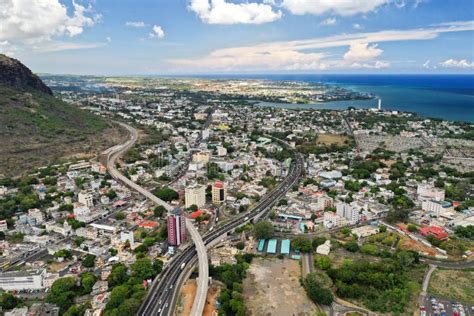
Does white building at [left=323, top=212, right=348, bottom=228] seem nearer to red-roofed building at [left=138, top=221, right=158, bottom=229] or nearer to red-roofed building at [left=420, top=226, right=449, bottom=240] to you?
red-roofed building at [left=420, top=226, right=449, bottom=240]

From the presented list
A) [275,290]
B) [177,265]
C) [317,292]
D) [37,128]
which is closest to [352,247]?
[317,292]

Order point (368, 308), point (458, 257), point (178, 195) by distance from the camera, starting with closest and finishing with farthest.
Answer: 1. point (368, 308)
2. point (458, 257)
3. point (178, 195)

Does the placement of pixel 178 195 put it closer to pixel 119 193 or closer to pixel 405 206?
pixel 119 193

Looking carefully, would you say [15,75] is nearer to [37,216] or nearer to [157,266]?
[37,216]

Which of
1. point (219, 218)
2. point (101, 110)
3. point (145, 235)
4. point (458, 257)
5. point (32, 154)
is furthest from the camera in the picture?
point (101, 110)

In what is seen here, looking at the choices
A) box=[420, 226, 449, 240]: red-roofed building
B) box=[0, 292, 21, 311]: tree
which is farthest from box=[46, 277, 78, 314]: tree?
box=[420, 226, 449, 240]: red-roofed building

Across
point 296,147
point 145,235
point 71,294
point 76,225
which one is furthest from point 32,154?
point 296,147
